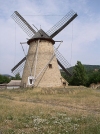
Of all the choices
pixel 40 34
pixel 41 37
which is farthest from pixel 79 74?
pixel 41 37

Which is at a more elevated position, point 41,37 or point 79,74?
point 41,37

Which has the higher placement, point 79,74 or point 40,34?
point 40,34

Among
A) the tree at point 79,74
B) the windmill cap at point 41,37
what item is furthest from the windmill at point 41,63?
the tree at point 79,74

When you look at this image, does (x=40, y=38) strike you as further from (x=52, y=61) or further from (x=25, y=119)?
(x=25, y=119)

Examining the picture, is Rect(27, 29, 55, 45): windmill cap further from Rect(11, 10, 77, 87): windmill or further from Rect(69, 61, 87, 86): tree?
Rect(69, 61, 87, 86): tree

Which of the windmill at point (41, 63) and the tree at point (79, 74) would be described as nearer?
the windmill at point (41, 63)

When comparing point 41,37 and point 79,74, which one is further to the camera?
point 79,74

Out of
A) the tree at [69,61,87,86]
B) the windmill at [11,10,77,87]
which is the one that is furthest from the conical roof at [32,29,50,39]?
the tree at [69,61,87,86]

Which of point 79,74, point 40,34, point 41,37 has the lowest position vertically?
point 79,74

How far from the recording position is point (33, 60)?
26.3m

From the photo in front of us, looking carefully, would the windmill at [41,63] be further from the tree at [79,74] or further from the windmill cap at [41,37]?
the tree at [79,74]

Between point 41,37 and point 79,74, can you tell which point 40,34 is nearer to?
point 41,37

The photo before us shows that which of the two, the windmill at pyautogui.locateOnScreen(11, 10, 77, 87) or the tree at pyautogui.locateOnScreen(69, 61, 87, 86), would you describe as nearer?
the windmill at pyautogui.locateOnScreen(11, 10, 77, 87)

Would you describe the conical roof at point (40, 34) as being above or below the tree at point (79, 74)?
above
